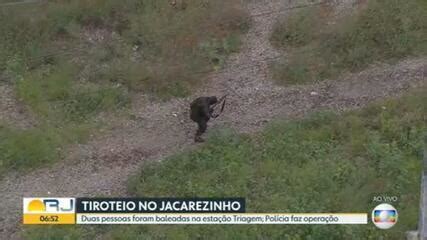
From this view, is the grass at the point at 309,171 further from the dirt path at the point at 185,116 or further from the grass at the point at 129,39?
the grass at the point at 129,39

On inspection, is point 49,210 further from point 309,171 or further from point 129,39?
point 129,39

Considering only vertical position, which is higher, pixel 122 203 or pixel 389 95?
pixel 389 95

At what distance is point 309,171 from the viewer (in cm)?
1305

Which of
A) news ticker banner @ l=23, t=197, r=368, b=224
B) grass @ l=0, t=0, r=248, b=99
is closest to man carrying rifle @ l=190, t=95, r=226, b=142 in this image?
grass @ l=0, t=0, r=248, b=99

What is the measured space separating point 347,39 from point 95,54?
20.6 ft

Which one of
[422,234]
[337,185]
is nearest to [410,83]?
[337,185]

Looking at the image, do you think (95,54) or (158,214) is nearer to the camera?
(158,214)

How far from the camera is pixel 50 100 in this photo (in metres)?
15.6

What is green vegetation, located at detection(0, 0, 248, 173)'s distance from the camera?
1509 cm

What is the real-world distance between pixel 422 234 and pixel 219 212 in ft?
11.6

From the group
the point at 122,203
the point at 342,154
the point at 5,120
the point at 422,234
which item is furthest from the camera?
the point at 5,120

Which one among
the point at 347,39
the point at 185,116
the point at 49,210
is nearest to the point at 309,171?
the point at 185,116

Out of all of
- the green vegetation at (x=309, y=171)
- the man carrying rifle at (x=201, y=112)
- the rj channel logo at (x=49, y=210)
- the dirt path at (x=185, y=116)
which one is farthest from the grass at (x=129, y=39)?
the rj channel logo at (x=49, y=210)

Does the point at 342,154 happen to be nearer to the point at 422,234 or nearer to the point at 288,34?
the point at 422,234
